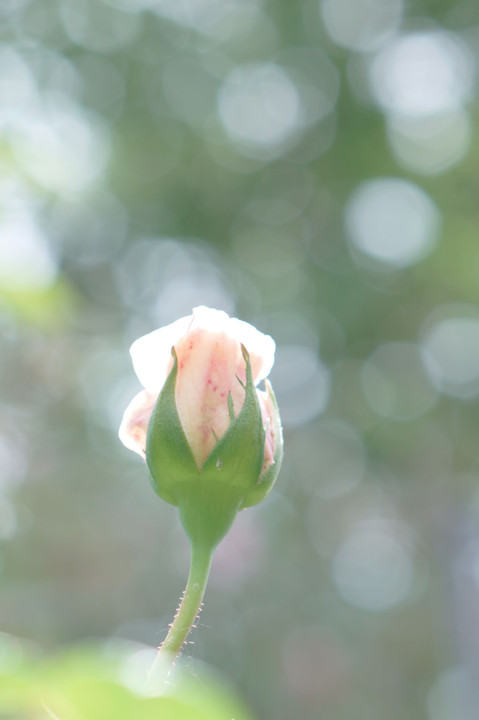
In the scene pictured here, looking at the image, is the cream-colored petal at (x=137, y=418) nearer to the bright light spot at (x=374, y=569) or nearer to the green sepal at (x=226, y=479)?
the green sepal at (x=226, y=479)

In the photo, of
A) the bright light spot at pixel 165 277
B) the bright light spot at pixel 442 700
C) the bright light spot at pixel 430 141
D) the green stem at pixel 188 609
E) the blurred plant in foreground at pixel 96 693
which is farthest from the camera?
the bright light spot at pixel 442 700

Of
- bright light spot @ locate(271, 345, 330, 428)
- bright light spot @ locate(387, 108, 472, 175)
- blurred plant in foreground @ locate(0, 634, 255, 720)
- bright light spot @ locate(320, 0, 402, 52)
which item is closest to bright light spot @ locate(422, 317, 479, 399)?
bright light spot @ locate(271, 345, 330, 428)

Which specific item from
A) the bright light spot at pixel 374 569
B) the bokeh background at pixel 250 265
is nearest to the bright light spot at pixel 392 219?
the bokeh background at pixel 250 265

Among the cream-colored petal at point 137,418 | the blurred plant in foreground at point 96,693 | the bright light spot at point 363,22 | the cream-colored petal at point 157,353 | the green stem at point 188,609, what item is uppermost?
the bright light spot at point 363,22

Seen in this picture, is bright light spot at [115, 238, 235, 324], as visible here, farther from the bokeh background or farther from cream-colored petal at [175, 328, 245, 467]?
cream-colored petal at [175, 328, 245, 467]

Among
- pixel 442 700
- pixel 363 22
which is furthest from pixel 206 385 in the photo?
pixel 442 700

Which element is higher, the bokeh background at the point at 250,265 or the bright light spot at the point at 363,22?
the bright light spot at the point at 363,22

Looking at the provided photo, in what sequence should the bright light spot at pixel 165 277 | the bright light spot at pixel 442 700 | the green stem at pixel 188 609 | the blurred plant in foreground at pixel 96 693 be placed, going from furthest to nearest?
1. the bright light spot at pixel 442 700
2. the bright light spot at pixel 165 277
3. the green stem at pixel 188 609
4. the blurred plant in foreground at pixel 96 693

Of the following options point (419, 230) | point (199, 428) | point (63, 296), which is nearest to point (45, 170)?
point (63, 296)
